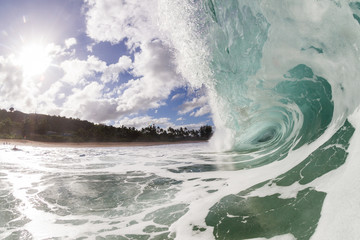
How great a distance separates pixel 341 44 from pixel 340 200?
4072 mm

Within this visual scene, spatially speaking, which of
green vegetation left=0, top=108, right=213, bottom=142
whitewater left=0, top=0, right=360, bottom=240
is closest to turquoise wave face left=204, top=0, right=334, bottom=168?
whitewater left=0, top=0, right=360, bottom=240

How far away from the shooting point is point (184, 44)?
444 inches

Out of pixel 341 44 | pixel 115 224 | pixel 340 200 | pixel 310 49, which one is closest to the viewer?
pixel 340 200

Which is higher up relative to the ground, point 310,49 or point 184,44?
point 184,44

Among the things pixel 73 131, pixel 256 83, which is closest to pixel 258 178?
pixel 256 83

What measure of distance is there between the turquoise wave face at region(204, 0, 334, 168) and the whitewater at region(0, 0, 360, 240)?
0.05 metres

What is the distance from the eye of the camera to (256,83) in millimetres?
10062

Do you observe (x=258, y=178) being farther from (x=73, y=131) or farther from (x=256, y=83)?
(x=73, y=131)

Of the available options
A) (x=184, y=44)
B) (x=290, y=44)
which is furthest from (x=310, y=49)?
(x=184, y=44)

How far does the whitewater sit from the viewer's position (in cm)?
364

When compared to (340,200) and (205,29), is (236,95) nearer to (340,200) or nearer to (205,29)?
(205,29)

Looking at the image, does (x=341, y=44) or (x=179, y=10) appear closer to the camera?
(x=341, y=44)

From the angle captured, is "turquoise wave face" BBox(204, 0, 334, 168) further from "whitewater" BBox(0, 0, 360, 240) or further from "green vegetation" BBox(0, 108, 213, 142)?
"green vegetation" BBox(0, 108, 213, 142)

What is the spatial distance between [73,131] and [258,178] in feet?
366
